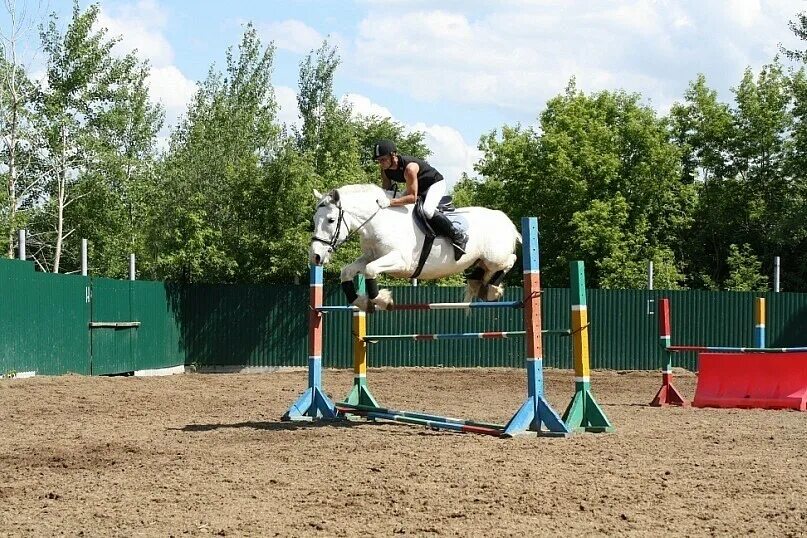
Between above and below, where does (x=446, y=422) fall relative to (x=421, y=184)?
below

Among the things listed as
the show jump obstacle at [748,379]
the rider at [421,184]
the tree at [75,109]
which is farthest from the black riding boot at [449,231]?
the tree at [75,109]

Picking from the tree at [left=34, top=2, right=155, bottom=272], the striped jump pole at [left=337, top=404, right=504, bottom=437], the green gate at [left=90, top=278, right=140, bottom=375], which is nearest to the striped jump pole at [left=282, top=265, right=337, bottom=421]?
the striped jump pole at [left=337, top=404, right=504, bottom=437]

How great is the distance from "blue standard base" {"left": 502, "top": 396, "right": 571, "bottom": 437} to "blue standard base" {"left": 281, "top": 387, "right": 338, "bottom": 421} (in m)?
2.53

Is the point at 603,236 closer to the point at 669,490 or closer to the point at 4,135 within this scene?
the point at 4,135

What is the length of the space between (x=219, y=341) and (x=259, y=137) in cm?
1036

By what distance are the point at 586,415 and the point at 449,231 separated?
226cm

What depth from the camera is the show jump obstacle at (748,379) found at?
551 inches

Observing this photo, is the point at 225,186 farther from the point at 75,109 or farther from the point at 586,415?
the point at 586,415

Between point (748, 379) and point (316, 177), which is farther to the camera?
point (316, 177)

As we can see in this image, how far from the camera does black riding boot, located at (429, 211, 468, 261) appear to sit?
9523 millimetres

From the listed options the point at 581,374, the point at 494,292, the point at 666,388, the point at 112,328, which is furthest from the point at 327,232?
the point at 112,328

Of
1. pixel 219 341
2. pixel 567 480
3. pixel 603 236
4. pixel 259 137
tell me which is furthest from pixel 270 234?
pixel 567 480

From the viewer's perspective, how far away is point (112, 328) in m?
21.0

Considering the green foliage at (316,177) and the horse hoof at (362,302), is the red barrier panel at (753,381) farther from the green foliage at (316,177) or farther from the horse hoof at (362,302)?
the green foliage at (316,177)
